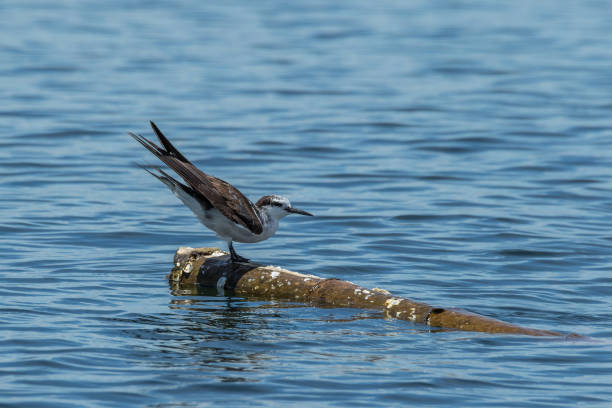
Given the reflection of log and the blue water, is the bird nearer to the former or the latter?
the reflection of log

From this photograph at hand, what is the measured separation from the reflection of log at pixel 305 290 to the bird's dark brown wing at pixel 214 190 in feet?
1.57

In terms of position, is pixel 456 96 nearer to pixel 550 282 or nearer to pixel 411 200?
pixel 411 200

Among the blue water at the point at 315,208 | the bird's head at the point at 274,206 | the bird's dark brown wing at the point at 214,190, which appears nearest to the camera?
the blue water at the point at 315,208

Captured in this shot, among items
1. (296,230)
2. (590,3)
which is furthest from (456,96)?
(590,3)

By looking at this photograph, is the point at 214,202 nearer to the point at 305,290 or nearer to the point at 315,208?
the point at 305,290

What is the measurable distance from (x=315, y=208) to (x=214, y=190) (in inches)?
220

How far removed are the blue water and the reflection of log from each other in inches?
4.9

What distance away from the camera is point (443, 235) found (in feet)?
50.2

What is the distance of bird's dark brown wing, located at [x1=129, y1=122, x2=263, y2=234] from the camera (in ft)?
37.6

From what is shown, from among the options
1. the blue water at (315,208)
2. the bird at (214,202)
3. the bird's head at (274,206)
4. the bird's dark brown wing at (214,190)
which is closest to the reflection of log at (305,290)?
the blue water at (315,208)

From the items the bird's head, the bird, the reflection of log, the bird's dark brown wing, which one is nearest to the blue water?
the reflection of log

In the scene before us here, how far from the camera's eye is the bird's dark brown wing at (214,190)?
11469 mm

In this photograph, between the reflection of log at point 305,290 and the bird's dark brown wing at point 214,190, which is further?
the bird's dark brown wing at point 214,190

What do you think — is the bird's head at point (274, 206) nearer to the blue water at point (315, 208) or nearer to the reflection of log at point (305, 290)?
the reflection of log at point (305, 290)
